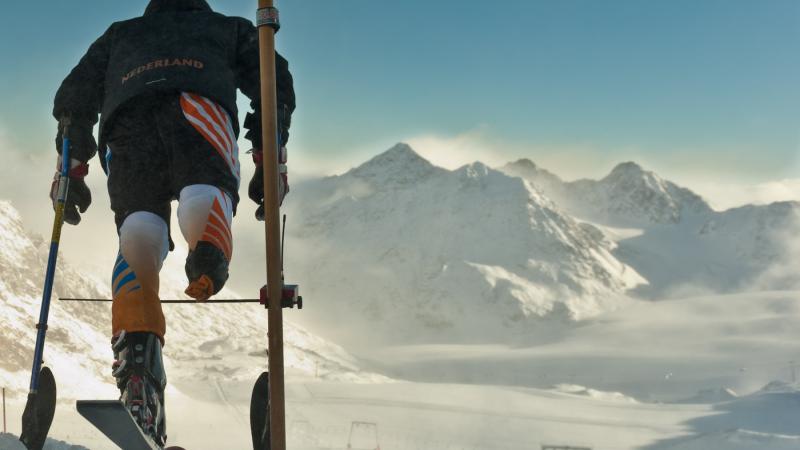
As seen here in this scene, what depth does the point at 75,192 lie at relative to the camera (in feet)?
14.6

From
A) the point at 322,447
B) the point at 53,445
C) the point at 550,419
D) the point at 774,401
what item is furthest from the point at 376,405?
the point at 53,445

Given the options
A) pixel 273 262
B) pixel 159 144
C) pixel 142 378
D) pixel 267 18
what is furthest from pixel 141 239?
pixel 267 18

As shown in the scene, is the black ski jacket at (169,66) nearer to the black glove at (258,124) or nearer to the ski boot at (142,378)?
the black glove at (258,124)

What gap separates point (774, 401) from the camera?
174750 mm

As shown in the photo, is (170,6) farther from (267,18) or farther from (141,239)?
(141,239)

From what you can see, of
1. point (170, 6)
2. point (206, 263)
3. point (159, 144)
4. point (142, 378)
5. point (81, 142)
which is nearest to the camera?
point (206, 263)

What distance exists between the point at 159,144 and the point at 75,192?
28.0 inches

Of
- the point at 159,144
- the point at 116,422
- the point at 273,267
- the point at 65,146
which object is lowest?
the point at 116,422

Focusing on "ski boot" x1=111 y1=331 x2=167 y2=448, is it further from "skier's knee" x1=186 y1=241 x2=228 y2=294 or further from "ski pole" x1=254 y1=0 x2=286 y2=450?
"ski pole" x1=254 y1=0 x2=286 y2=450

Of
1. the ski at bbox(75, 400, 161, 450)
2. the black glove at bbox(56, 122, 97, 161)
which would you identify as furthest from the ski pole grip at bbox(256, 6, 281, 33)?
the ski at bbox(75, 400, 161, 450)

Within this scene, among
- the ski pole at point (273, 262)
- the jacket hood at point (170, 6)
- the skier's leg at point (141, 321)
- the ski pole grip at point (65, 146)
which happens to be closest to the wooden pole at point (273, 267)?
the ski pole at point (273, 262)

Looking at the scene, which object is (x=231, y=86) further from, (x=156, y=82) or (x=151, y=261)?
(x=151, y=261)

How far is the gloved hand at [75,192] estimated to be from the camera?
14.2 feet

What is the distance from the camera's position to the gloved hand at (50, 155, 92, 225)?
4336mm
